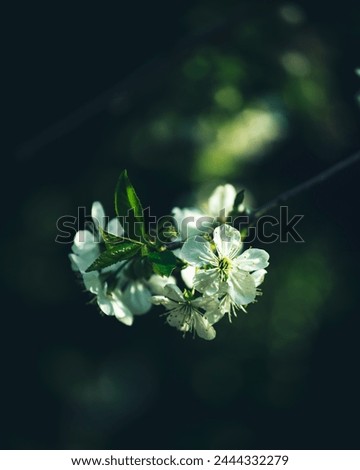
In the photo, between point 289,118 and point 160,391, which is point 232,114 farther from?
point 160,391

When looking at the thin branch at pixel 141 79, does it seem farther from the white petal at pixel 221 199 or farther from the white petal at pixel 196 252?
the white petal at pixel 196 252

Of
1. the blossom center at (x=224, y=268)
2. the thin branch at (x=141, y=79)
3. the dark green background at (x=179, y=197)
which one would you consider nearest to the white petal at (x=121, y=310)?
the blossom center at (x=224, y=268)

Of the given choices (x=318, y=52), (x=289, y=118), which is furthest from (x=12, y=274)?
(x=318, y=52)

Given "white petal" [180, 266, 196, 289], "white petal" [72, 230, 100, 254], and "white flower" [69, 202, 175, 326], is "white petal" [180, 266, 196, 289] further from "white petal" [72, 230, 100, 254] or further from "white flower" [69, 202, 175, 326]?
"white petal" [72, 230, 100, 254]

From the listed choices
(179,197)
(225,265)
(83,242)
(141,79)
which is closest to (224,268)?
(225,265)

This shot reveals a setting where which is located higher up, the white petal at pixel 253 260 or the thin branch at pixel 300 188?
the thin branch at pixel 300 188

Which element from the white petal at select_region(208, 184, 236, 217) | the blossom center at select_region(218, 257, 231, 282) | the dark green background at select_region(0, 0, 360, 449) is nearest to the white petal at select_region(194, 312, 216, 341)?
the blossom center at select_region(218, 257, 231, 282)
